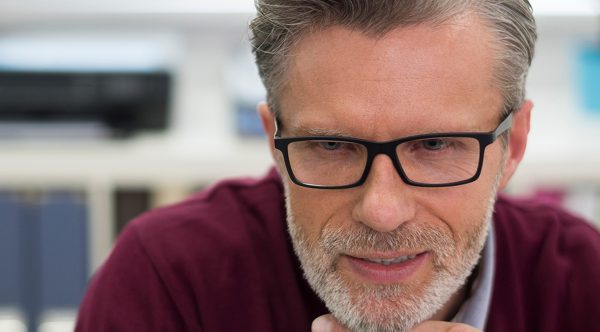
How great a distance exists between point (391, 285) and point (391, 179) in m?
0.16

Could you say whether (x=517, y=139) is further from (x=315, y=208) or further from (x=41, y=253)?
(x=41, y=253)

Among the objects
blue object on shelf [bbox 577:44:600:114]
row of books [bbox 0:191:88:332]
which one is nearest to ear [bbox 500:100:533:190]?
row of books [bbox 0:191:88:332]

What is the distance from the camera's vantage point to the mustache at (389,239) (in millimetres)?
978

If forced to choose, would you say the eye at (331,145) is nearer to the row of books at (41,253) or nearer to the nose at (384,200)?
Answer: the nose at (384,200)

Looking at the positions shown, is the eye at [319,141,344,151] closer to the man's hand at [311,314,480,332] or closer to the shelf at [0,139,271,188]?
the man's hand at [311,314,480,332]

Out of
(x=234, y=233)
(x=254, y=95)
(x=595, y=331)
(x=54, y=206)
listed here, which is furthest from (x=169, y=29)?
(x=595, y=331)

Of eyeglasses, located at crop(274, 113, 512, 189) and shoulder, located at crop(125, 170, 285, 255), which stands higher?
eyeglasses, located at crop(274, 113, 512, 189)

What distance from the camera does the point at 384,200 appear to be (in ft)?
3.10

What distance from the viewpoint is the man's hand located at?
3.39 feet

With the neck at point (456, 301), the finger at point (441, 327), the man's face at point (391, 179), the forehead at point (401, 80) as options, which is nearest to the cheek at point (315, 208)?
the man's face at point (391, 179)

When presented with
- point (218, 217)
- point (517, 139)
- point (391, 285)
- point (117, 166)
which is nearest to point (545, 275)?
point (517, 139)

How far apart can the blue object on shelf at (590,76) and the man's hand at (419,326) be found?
5.77 feet

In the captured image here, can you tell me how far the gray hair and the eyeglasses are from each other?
10cm

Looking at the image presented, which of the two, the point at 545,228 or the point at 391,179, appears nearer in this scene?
the point at 391,179
